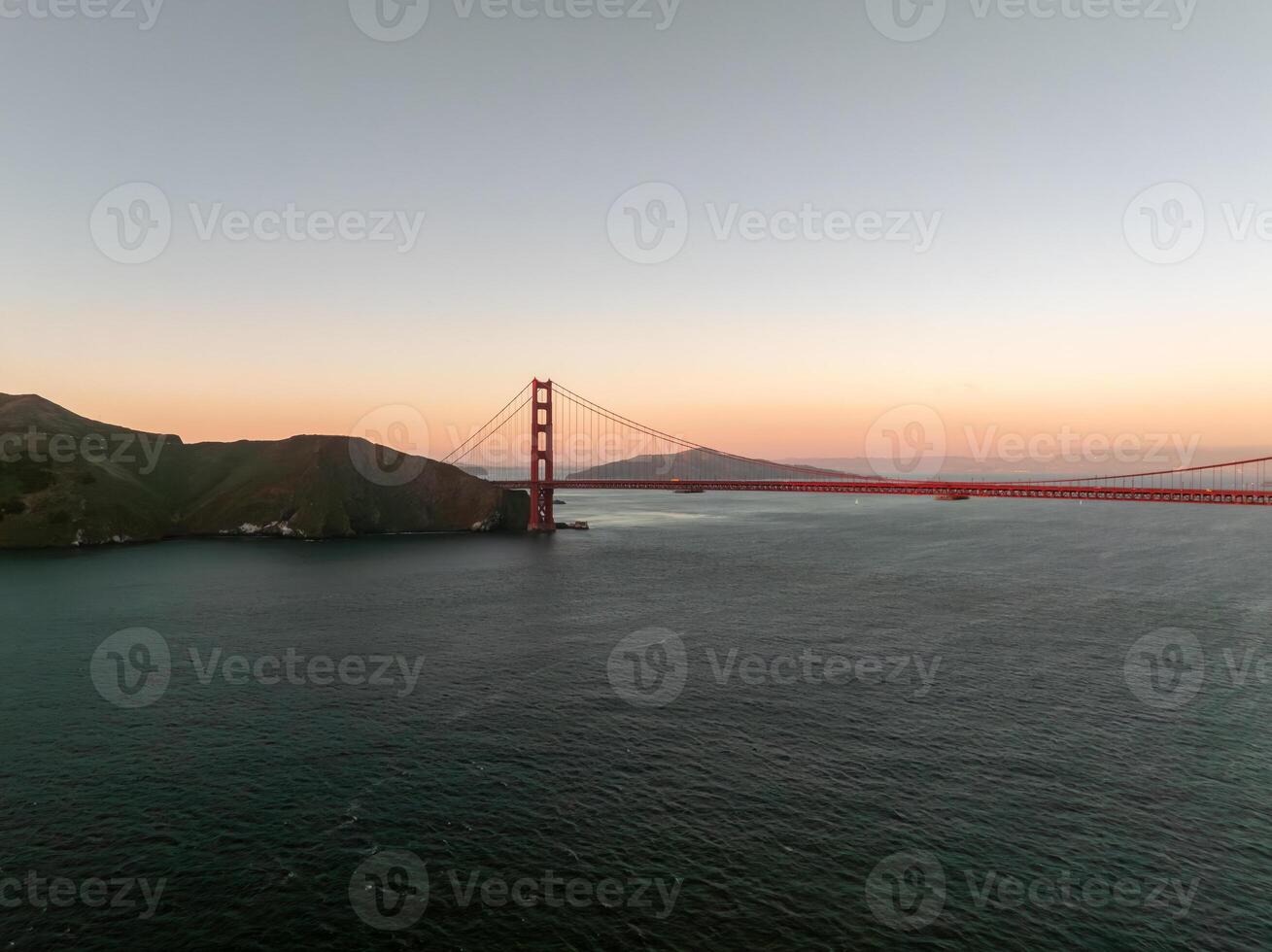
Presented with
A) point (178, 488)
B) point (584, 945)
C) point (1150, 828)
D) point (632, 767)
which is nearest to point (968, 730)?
point (1150, 828)

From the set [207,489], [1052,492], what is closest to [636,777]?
[1052,492]

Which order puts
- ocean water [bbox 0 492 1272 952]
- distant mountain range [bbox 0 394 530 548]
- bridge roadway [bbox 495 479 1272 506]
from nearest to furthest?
ocean water [bbox 0 492 1272 952] → bridge roadway [bbox 495 479 1272 506] → distant mountain range [bbox 0 394 530 548]

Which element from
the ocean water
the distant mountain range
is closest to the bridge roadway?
the ocean water

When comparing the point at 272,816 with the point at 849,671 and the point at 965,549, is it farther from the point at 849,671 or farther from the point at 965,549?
the point at 965,549

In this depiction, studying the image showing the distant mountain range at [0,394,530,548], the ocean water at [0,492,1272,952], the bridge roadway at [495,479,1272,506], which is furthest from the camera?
the distant mountain range at [0,394,530,548]

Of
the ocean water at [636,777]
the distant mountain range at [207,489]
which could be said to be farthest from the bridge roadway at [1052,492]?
the distant mountain range at [207,489]

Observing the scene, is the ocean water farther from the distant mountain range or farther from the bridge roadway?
the distant mountain range

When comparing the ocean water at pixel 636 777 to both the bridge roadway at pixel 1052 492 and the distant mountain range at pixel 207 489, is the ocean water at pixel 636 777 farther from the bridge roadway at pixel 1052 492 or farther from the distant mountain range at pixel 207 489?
the distant mountain range at pixel 207 489
